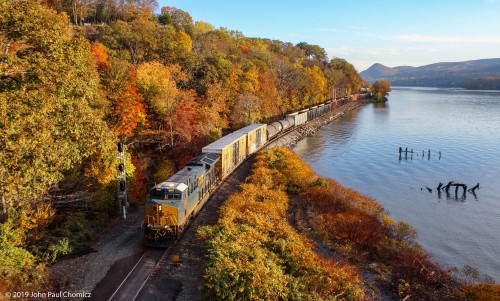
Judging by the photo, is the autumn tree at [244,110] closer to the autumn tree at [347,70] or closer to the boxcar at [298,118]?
the boxcar at [298,118]

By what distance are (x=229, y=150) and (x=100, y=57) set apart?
22432 mm

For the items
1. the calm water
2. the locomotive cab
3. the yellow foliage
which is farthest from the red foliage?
the calm water

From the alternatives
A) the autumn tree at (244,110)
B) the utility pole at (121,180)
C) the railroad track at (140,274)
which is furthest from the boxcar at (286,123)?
the railroad track at (140,274)

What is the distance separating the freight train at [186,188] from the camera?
64.3 ft

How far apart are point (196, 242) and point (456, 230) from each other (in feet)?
78.9

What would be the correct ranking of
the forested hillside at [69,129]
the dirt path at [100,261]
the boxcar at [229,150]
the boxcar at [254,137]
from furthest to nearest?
1. the boxcar at [254,137]
2. the boxcar at [229,150]
3. the dirt path at [100,261]
4. the forested hillside at [69,129]

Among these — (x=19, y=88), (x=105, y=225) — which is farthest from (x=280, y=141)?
(x=19, y=88)

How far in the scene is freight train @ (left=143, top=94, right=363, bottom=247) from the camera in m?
19.6

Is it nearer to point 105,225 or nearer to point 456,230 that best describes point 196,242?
point 105,225

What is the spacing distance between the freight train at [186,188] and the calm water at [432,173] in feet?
53.1

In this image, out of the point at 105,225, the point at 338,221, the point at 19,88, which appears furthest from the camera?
→ the point at 338,221

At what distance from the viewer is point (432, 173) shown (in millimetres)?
49312

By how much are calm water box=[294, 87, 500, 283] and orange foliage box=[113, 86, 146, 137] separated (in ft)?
85.7

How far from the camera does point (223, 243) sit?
1855 cm
